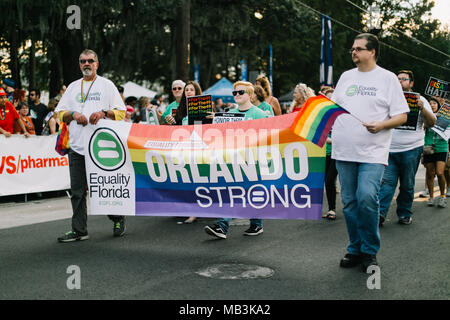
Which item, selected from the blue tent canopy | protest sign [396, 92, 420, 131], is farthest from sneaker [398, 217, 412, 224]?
the blue tent canopy

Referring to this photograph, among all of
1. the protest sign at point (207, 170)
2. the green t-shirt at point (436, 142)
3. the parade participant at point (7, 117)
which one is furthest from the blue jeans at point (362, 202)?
the parade participant at point (7, 117)

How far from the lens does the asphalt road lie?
14.6ft

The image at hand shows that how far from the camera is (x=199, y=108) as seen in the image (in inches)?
295

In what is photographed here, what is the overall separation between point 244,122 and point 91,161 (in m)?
1.76

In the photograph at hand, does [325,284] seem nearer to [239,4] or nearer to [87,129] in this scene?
[87,129]

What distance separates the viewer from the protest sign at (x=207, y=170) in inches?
213

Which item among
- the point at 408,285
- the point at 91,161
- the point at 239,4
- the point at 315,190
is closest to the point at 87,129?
the point at 91,161

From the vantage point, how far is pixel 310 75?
4653 centimetres

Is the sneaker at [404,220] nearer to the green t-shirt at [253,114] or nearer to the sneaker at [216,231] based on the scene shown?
the green t-shirt at [253,114]

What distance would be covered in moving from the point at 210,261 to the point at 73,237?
1955mm

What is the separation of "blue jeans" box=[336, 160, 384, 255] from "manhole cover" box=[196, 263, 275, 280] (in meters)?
0.87

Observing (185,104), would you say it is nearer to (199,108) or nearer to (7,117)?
(199,108)

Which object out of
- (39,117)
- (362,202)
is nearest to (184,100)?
(362,202)

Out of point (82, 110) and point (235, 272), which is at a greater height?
point (82, 110)
